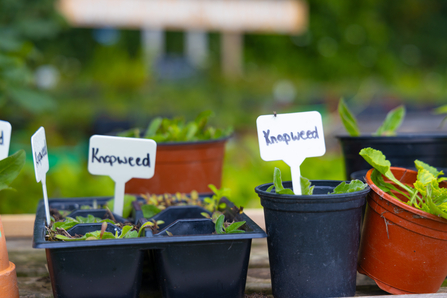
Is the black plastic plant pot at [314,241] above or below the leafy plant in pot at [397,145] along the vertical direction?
below

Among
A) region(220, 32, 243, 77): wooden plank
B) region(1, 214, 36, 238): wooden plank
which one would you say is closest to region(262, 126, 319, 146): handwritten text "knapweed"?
region(1, 214, 36, 238): wooden plank

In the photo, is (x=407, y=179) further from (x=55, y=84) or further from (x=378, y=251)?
(x=55, y=84)

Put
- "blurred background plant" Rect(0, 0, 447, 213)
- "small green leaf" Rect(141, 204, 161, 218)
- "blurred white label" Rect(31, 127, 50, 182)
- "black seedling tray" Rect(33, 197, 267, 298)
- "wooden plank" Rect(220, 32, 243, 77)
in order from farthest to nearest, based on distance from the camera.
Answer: "wooden plank" Rect(220, 32, 243, 77), "blurred background plant" Rect(0, 0, 447, 213), "small green leaf" Rect(141, 204, 161, 218), "blurred white label" Rect(31, 127, 50, 182), "black seedling tray" Rect(33, 197, 267, 298)

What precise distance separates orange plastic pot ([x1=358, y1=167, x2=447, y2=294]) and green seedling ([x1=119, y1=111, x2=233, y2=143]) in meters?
0.67

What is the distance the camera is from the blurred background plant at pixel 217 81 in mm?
2119

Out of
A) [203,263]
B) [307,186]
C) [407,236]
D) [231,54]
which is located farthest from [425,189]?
[231,54]

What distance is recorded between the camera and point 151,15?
425cm

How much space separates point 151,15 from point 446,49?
963 cm

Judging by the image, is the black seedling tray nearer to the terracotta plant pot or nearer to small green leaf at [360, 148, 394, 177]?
the terracotta plant pot

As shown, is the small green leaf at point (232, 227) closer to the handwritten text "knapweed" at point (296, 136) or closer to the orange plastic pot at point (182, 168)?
the handwritten text "knapweed" at point (296, 136)

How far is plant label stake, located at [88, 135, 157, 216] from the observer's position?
1.03 m

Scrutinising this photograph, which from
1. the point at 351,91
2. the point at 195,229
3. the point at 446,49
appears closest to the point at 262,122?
the point at 195,229

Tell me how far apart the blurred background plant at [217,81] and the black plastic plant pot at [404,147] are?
838mm

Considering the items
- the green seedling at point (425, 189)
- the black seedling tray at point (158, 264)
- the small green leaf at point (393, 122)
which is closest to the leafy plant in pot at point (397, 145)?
the small green leaf at point (393, 122)
